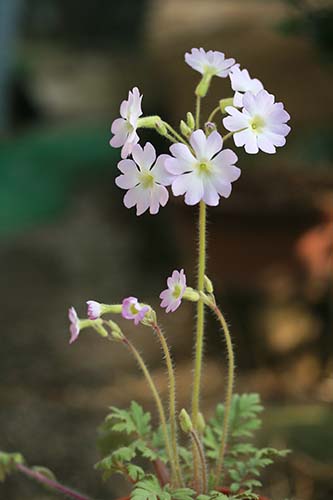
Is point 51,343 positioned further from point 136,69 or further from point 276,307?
point 136,69

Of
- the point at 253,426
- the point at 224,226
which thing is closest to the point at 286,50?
the point at 224,226

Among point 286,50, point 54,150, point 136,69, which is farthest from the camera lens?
point 136,69

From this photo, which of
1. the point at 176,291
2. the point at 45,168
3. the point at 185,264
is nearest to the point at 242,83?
the point at 176,291

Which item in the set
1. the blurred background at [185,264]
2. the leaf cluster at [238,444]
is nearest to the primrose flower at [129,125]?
the leaf cluster at [238,444]

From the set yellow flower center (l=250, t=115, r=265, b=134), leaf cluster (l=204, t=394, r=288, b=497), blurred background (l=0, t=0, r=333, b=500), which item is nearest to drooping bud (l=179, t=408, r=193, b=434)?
leaf cluster (l=204, t=394, r=288, b=497)

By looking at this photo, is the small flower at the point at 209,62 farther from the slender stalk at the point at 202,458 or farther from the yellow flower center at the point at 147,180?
the slender stalk at the point at 202,458

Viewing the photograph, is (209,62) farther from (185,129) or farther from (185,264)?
(185,264)

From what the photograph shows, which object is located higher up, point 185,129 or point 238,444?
point 185,129
